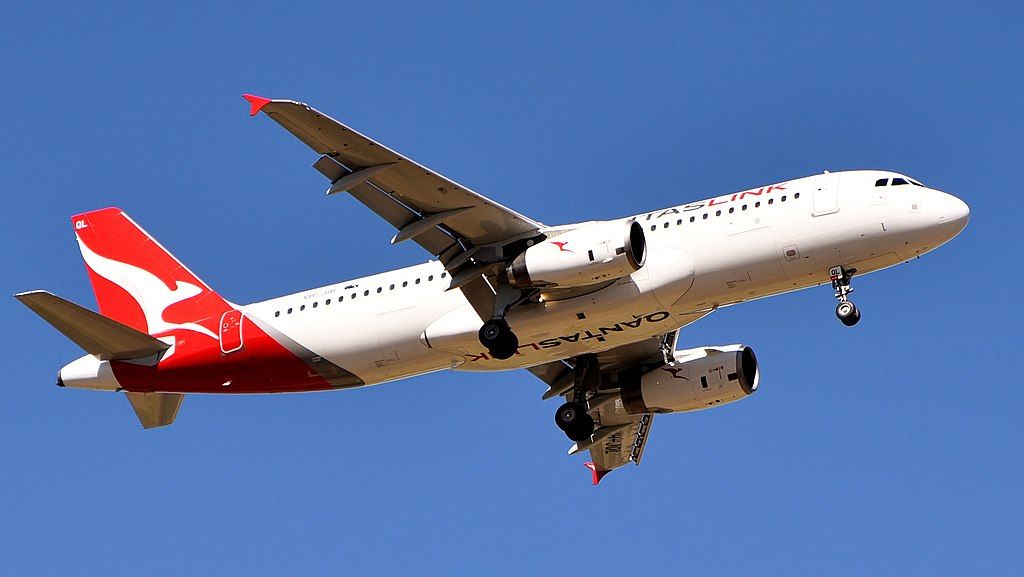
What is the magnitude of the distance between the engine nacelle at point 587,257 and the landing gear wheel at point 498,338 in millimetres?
1455

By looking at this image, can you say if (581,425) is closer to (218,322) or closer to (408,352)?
(408,352)

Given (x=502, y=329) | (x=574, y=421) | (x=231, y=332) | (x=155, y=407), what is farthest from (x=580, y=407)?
(x=155, y=407)

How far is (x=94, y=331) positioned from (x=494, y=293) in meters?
11.4

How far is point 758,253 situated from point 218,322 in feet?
51.5

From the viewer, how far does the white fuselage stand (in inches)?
1395

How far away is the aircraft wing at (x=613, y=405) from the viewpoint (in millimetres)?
43281

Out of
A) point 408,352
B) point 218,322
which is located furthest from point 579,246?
point 218,322

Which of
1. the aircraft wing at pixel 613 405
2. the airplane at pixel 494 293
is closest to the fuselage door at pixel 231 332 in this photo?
the airplane at pixel 494 293

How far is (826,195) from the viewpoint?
35.8 metres

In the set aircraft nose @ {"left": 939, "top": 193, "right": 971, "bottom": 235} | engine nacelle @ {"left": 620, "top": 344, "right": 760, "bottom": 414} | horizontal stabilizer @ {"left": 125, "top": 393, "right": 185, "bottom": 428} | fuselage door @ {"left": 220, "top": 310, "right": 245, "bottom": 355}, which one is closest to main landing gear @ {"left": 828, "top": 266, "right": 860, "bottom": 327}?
aircraft nose @ {"left": 939, "top": 193, "right": 971, "bottom": 235}

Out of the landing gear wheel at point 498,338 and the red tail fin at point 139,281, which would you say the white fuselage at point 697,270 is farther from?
the red tail fin at point 139,281

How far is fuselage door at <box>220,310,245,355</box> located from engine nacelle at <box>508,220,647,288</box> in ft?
29.3

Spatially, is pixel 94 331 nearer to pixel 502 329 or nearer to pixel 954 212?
pixel 502 329

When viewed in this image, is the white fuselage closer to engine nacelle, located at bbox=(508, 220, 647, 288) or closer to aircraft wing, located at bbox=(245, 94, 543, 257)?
engine nacelle, located at bbox=(508, 220, 647, 288)
